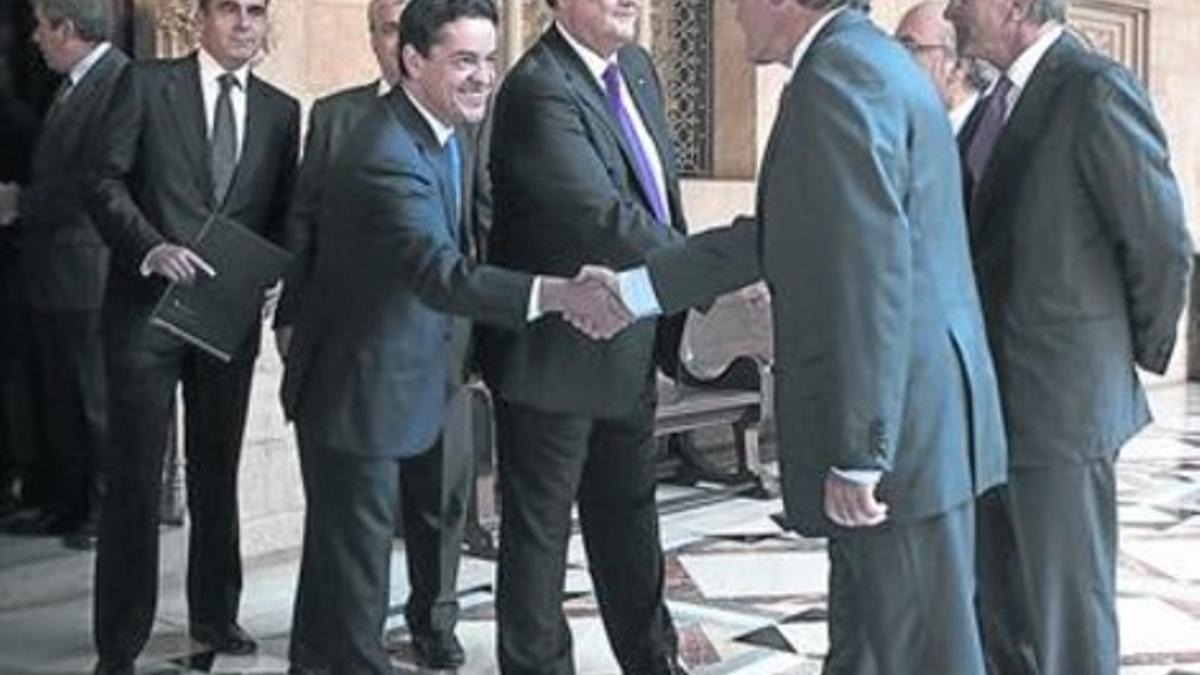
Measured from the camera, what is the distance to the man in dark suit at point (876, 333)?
2240mm

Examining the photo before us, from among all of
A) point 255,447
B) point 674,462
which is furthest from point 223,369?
point 674,462

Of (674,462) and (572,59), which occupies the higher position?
(572,59)

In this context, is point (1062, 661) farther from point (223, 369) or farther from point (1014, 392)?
point (223, 369)

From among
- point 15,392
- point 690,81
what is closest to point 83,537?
point 15,392

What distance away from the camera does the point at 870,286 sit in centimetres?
223

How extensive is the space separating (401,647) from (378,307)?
4.28 feet

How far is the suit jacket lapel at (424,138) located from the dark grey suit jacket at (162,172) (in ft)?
2.39

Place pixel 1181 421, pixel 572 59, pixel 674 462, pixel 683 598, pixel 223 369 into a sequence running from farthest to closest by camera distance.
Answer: pixel 1181 421, pixel 674 462, pixel 683 598, pixel 223 369, pixel 572 59

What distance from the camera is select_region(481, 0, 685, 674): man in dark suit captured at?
9.98ft

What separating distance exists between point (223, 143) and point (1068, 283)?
183 centimetres

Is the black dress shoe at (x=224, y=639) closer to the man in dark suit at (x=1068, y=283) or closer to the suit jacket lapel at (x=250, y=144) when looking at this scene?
the suit jacket lapel at (x=250, y=144)

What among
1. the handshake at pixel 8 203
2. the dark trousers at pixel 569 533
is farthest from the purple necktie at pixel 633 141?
the handshake at pixel 8 203

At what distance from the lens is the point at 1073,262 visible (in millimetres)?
2951

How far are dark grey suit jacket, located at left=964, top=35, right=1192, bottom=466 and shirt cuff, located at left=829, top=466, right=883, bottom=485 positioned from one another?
2.65 feet
